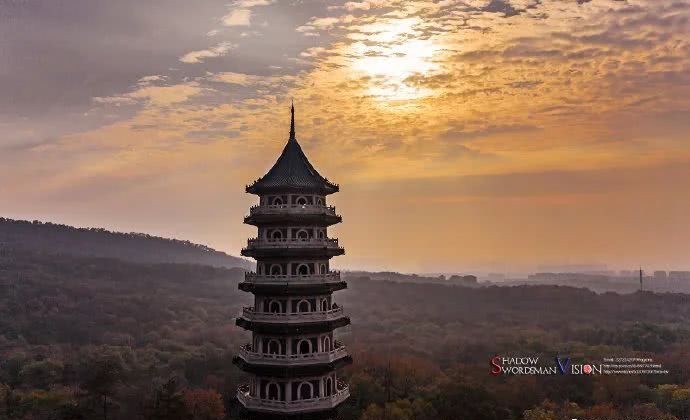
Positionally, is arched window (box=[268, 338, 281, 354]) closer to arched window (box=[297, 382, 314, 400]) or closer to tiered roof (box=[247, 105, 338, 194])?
arched window (box=[297, 382, 314, 400])

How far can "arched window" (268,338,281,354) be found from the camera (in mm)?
39719

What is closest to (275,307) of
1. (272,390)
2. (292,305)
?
(292,305)

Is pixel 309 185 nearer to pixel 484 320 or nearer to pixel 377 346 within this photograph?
pixel 377 346

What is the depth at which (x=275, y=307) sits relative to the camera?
133 ft

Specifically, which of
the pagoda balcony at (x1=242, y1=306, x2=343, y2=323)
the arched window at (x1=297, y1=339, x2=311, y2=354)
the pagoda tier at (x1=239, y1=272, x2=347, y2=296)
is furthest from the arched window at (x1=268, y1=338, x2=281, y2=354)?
the pagoda tier at (x1=239, y1=272, x2=347, y2=296)

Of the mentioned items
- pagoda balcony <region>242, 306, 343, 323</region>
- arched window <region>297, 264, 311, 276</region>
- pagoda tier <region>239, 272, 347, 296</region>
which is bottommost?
pagoda balcony <region>242, 306, 343, 323</region>

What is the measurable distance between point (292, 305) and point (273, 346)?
2903mm

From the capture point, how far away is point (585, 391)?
91.9 metres

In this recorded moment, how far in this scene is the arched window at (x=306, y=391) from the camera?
3931 cm

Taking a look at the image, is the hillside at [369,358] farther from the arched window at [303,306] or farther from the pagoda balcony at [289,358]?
the arched window at [303,306]

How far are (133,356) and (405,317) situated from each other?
340ft

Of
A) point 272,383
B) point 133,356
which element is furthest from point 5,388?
point 272,383

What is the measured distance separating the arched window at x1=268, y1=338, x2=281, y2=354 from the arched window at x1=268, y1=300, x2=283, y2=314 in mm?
1841

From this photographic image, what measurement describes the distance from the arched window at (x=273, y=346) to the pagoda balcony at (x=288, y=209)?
27.2 feet
